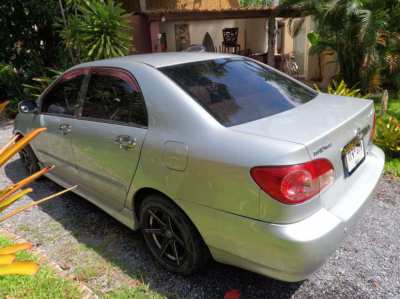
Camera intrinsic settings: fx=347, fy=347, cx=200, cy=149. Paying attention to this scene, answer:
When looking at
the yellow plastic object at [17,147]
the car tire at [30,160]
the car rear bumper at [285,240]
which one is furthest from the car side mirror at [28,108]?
the car rear bumper at [285,240]

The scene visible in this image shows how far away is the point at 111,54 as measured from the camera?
7.48 m

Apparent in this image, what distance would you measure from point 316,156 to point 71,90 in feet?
8.58

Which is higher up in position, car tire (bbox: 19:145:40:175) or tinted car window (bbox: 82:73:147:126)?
tinted car window (bbox: 82:73:147:126)

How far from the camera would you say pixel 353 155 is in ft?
7.70

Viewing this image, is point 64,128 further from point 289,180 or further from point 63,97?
point 289,180

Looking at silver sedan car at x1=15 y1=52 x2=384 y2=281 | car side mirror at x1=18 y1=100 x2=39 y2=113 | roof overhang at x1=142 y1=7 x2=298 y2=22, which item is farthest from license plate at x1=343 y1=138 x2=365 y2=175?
roof overhang at x1=142 y1=7 x2=298 y2=22

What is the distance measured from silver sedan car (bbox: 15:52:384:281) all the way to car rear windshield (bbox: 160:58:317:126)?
1cm

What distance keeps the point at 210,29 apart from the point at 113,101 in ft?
41.1

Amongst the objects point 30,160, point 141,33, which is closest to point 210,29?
point 141,33

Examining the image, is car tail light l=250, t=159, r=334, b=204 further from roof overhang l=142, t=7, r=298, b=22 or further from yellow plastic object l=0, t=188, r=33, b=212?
roof overhang l=142, t=7, r=298, b=22

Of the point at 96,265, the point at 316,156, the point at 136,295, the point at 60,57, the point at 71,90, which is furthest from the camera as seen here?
the point at 60,57

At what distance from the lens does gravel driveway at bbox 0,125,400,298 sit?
2477mm

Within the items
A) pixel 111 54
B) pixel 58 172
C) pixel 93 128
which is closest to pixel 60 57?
pixel 111 54

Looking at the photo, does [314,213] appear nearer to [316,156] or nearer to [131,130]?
[316,156]
